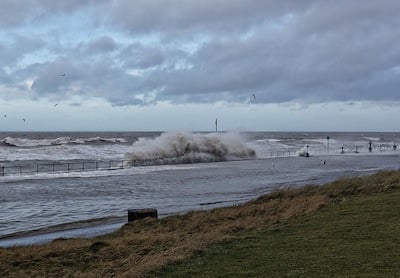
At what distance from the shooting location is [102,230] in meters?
15.2

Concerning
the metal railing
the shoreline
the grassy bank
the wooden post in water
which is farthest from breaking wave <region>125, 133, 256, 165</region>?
the grassy bank

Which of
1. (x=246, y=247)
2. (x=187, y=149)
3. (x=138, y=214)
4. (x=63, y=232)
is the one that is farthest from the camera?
(x=187, y=149)

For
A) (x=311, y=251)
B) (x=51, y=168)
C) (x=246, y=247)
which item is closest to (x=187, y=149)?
(x=51, y=168)

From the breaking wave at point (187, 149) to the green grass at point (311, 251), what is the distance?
134ft

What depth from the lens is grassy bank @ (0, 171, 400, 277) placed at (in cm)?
753

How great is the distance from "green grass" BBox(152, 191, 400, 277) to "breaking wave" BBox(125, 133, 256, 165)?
40.7m

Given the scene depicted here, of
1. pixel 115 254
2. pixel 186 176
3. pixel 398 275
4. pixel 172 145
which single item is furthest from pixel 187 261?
pixel 172 145

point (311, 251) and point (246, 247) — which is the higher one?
point (311, 251)

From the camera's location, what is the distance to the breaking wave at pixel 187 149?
55.3 m

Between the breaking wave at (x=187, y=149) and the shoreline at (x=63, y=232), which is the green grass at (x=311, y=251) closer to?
the shoreline at (x=63, y=232)

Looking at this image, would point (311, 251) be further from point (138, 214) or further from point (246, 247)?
point (138, 214)

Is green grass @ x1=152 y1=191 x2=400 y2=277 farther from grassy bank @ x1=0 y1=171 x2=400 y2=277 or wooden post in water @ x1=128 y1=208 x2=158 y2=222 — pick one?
wooden post in water @ x1=128 y1=208 x2=158 y2=222

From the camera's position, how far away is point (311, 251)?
27.5ft

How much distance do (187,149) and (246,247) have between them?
51201mm
